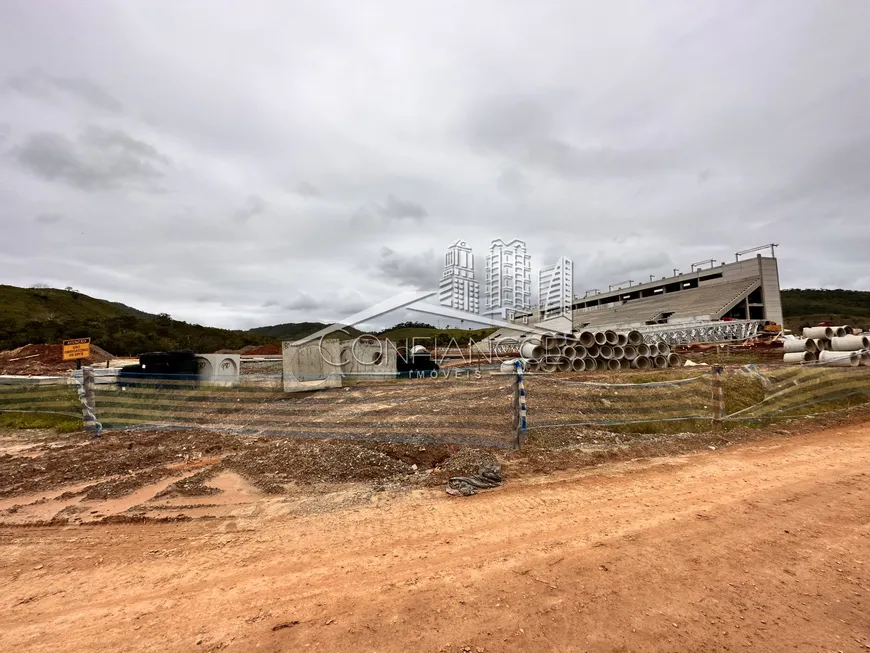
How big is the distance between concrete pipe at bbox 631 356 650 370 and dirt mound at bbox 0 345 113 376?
27016mm

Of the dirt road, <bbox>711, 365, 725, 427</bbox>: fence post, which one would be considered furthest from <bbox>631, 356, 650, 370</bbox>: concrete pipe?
the dirt road

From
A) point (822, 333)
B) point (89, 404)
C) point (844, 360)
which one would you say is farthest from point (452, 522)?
point (822, 333)

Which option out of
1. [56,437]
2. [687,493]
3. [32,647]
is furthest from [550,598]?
[56,437]

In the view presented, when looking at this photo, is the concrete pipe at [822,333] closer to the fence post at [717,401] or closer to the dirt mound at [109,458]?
the fence post at [717,401]

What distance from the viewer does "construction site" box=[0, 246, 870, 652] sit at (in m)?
2.51

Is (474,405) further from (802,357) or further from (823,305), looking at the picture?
(823,305)

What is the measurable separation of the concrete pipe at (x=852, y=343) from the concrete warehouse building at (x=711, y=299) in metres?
20.3

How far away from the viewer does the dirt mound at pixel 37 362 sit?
1892 cm

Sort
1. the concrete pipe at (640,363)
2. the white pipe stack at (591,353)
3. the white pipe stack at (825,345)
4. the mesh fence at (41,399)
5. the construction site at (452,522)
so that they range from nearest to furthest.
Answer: the construction site at (452,522)
the mesh fence at (41,399)
the white pipe stack at (825,345)
the white pipe stack at (591,353)
the concrete pipe at (640,363)

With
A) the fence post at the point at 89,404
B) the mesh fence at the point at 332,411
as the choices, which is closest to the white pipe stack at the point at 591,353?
the mesh fence at the point at 332,411

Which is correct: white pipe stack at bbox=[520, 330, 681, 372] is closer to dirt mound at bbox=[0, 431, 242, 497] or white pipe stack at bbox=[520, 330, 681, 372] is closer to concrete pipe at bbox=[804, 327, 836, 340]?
concrete pipe at bbox=[804, 327, 836, 340]

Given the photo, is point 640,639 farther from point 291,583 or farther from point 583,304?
point 583,304

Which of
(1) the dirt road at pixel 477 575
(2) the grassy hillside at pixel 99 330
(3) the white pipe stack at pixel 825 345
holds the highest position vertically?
(2) the grassy hillside at pixel 99 330

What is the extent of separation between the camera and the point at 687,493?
4.53 meters
